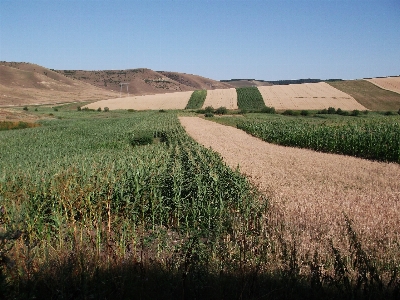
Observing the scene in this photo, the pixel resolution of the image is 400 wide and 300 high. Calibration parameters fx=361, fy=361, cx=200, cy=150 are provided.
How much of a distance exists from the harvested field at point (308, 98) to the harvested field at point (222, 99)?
258 inches

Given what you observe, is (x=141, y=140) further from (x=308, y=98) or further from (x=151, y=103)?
(x=151, y=103)

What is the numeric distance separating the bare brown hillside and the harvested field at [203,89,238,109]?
5196cm

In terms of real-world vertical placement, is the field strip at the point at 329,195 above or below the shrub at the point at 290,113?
below

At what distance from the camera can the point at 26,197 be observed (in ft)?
26.2

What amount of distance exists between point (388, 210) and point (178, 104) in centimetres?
7089

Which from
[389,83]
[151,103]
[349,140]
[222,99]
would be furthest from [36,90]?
[349,140]

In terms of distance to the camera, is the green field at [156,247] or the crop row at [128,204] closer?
the green field at [156,247]

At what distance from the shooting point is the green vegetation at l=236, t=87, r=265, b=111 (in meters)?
68.4

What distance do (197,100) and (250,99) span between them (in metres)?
12.4

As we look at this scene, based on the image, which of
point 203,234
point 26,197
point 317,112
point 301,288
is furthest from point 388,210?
point 317,112

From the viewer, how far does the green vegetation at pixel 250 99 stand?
224 feet

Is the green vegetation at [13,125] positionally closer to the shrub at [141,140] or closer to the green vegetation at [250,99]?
the shrub at [141,140]

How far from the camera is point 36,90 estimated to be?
5074 inches

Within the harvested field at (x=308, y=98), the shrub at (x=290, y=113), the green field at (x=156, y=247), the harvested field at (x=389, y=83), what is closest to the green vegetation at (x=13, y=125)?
the shrub at (x=290, y=113)
